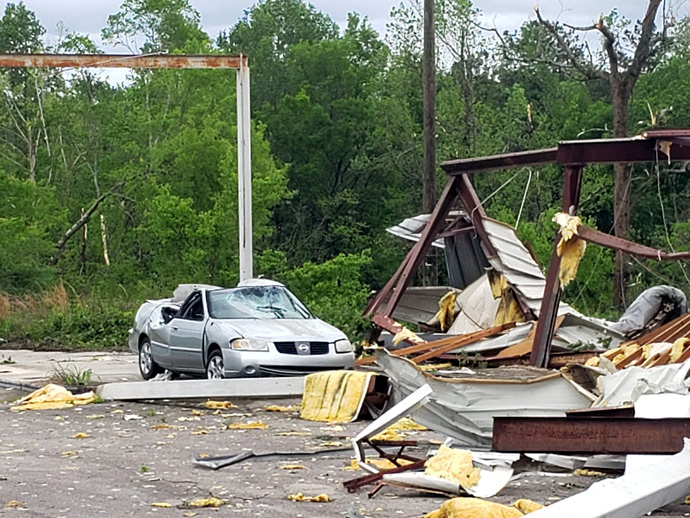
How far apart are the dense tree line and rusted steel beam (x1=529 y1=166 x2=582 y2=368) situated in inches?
969

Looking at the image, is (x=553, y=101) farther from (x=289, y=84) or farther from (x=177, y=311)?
(x=177, y=311)

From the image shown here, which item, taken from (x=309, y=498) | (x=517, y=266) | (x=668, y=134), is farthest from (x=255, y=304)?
(x=309, y=498)

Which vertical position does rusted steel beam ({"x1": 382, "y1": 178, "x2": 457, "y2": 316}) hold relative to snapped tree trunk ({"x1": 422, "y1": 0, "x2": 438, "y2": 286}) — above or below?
below

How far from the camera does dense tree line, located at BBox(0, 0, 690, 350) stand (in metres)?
46.5

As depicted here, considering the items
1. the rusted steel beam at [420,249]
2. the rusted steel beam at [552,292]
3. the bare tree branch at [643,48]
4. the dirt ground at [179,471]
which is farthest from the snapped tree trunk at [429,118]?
the dirt ground at [179,471]

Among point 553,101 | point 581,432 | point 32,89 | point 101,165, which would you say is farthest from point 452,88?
point 581,432

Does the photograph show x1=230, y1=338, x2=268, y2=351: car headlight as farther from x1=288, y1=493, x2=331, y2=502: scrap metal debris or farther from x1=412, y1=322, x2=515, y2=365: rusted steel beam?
x1=288, y1=493, x2=331, y2=502: scrap metal debris

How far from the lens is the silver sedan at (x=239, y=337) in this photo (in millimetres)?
15922

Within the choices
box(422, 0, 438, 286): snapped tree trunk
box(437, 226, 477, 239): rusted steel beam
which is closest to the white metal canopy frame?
box(422, 0, 438, 286): snapped tree trunk

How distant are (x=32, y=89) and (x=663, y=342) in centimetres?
5407

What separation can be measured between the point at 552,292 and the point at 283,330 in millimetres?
4105

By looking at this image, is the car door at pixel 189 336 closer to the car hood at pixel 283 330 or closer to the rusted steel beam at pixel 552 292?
the car hood at pixel 283 330

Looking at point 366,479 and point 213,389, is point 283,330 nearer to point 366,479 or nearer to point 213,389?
point 213,389

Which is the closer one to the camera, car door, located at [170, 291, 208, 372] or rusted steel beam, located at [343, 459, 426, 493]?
rusted steel beam, located at [343, 459, 426, 493]
